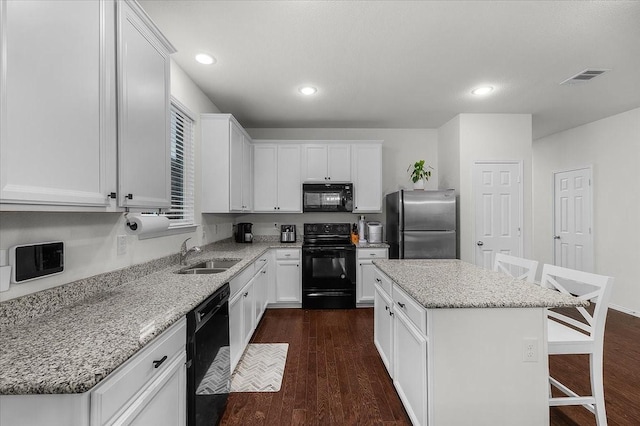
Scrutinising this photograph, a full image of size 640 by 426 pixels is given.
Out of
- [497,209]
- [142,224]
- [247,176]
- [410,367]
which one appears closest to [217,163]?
[247,176]

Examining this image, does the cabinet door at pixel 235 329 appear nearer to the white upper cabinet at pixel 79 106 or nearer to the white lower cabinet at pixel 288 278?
the white upper cabinet at pixel 79 106

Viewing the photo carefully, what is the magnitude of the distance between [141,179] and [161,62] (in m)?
A: 0.71

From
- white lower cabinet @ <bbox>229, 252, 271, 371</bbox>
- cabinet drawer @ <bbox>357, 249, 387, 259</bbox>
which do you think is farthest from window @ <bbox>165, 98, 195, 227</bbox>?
cabinet drawer @ <bbox>357, 249, 387, 259</bbox>

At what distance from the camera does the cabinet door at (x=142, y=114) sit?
1303 mm

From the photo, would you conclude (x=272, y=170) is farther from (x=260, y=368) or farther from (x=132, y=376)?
(x=132, y=376)

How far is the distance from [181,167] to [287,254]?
1.77 metres

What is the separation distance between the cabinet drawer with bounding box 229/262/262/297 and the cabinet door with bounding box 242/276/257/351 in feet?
0.23

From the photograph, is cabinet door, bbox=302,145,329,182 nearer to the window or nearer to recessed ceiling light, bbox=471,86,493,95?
the window

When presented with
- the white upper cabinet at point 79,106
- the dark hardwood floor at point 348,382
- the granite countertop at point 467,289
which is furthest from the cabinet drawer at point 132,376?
the granite countertop at point 467,289

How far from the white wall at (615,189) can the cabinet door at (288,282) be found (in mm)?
4350

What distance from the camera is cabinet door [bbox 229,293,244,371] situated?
214 cm

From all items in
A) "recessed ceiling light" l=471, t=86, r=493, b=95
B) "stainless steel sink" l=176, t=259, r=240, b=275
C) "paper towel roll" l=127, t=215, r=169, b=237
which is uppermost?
"recessed ceiling light" l=471, t=86, r=493, b=95

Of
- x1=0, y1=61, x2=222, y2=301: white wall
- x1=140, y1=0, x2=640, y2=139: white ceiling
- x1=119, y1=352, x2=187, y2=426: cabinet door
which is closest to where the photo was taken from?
x1=119, y1=352, x2=187, y2=426: cabinet door

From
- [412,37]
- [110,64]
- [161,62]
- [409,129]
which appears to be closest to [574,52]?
[412,37]
